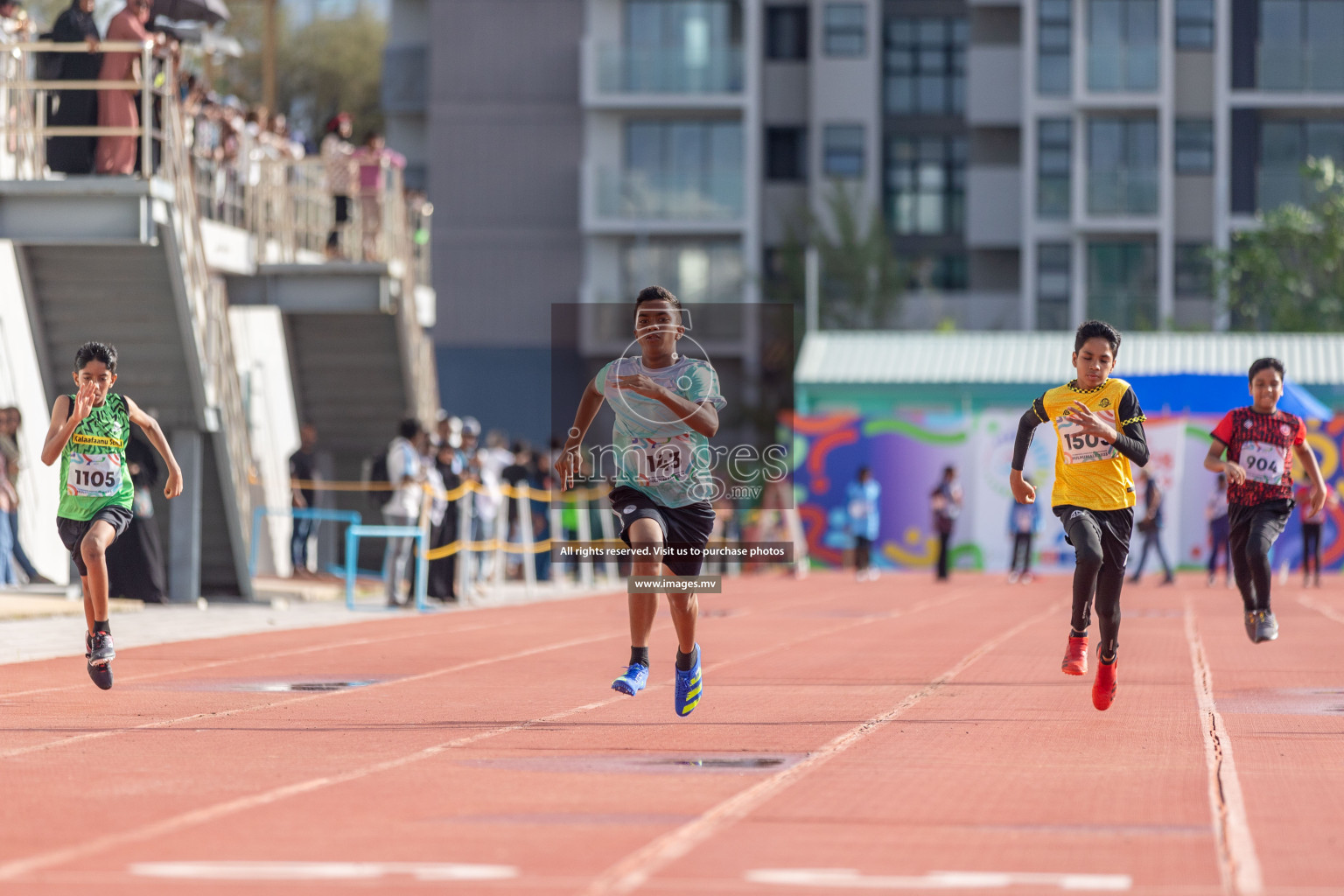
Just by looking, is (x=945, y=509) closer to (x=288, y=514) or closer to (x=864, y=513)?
(x=864, y=513)

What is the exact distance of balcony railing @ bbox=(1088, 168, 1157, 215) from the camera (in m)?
54.4

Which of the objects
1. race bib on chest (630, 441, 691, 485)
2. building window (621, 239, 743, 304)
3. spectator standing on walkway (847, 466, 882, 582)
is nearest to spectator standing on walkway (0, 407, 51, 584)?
race bib on chest (630, 441, 691, 485)

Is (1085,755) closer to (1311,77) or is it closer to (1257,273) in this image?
(1257,273)

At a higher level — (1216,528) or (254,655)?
(254,655)

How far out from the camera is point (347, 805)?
7.23 metres

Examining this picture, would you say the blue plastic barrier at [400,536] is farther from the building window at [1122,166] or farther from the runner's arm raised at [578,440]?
the building window at [1122,166]

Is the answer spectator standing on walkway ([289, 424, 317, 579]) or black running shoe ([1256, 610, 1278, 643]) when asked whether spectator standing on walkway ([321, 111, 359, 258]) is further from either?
black running shoe ([1256, 610, 1278, 643])

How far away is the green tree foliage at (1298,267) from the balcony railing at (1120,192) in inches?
149

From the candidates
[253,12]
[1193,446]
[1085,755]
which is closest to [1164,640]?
[1085,755]

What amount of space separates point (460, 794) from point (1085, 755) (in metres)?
2.88

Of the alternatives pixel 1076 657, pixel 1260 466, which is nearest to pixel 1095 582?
pixel 1076 657

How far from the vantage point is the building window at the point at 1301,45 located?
53.8 meters

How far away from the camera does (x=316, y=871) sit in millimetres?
5898

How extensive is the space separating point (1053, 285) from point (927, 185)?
497cm
